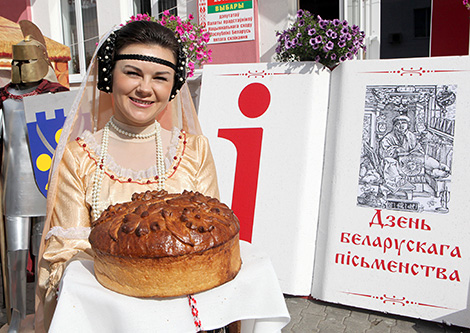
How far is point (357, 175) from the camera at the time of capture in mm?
3068

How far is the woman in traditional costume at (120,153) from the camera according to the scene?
1.64 meters

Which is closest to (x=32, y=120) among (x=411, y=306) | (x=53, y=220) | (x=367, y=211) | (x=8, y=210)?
(x=8, y=210)

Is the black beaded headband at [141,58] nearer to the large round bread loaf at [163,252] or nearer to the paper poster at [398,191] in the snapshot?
the large round bread loaf at [163,252]

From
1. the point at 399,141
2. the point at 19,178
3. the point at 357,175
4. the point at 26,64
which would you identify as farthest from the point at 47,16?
the point at 399,141

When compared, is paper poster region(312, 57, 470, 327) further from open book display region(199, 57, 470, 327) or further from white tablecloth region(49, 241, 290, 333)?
white tablecloth region(49, 241, 290, 333)

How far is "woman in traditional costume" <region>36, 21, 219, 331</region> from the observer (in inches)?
64.7

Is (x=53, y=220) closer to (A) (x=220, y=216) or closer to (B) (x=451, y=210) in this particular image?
(A) (x=220, y=216)

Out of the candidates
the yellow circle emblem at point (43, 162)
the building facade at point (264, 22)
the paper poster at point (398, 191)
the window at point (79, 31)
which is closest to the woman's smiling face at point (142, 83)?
the yellow circle emblem at point (43, 162)

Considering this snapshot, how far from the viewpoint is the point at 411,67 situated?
2.95 metres

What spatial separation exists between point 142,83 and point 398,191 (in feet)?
6.70

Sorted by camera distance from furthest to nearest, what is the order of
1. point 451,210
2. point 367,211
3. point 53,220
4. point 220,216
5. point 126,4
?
point 126,4 < point 367,211 < point 451,210 < point 53,220 < point 220,216

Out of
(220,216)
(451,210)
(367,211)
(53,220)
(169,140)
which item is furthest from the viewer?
(367,211)

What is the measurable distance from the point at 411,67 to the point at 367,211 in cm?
104

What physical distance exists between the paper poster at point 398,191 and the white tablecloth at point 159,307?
72.1 inches
